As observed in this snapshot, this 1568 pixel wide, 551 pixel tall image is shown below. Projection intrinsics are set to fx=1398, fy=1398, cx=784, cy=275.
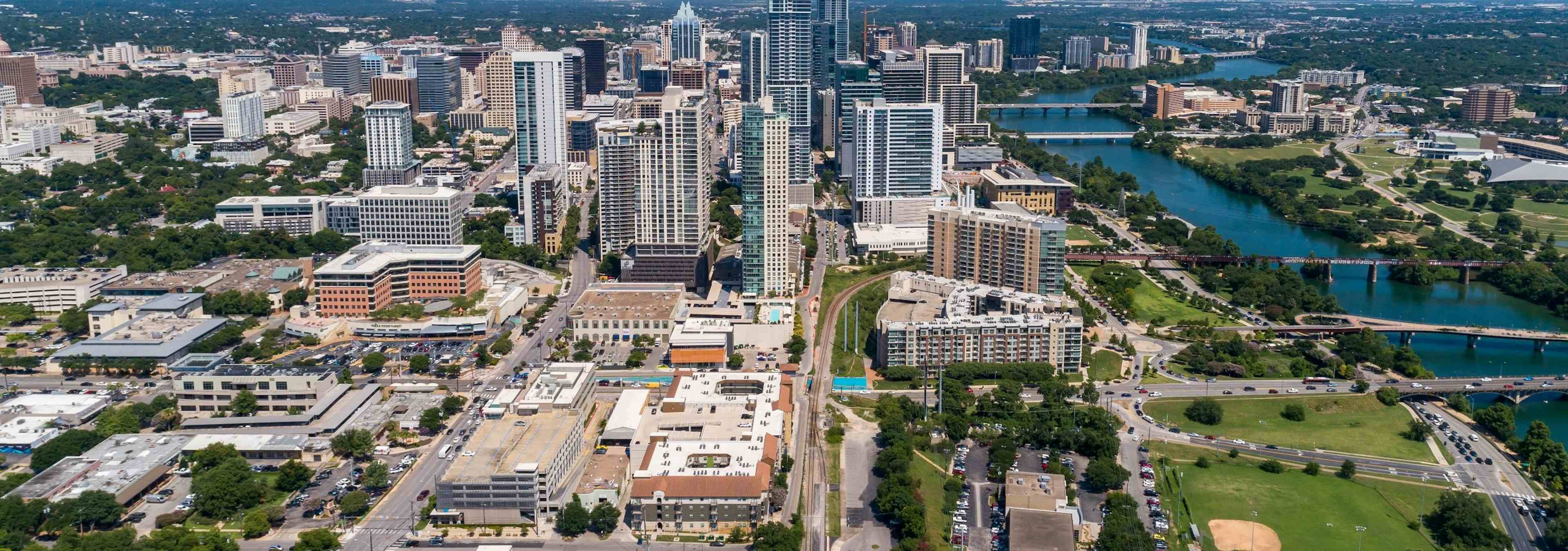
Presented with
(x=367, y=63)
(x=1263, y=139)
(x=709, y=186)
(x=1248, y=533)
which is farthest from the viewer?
(x=367, y=63)

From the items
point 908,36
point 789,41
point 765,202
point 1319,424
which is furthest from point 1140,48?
point 1319,424

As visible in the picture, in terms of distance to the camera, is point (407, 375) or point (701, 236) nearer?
point (407, 375)

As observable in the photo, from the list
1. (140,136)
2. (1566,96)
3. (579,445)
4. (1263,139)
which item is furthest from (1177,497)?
(1566,96)

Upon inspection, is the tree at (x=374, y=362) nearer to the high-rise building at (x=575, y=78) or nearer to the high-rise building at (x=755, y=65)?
the high-rise building at (x=755, y=65)

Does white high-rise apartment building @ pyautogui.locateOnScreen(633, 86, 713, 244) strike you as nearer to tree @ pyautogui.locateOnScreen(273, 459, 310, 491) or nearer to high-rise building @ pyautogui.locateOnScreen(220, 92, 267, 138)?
tree @ pyautogui.locateOnScreen(273, 459, 310, 491)

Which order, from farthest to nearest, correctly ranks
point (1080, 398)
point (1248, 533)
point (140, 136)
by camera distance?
1. point (140, 136)
2. point (1080, 398)
3. point (1248, 533)

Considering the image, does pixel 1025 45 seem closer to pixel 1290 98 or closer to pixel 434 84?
pixel 1290 98

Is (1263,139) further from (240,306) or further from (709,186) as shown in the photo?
(240,306)
